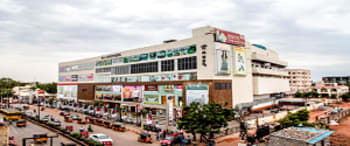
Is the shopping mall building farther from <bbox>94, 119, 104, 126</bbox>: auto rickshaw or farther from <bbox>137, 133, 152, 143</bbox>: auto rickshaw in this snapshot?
<bbox>94, 119, 104, 126</bbox>: auto rickshaw

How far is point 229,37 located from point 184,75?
1585 cm

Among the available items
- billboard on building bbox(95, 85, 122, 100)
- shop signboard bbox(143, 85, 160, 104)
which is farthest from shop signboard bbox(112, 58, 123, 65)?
shop signboard bbox(143, 85, 160, 104)

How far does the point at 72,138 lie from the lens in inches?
1412

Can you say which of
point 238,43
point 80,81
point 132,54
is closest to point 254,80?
point 238,43

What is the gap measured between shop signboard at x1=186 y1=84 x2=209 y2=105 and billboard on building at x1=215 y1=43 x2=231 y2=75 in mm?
5699

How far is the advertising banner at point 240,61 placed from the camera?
61.8 metres

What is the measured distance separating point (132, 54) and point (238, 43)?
34.8m

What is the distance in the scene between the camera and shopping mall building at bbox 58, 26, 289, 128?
5466 cm

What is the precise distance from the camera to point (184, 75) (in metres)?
59.0

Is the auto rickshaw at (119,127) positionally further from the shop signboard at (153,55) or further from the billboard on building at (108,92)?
the billboard on building at (108,92)

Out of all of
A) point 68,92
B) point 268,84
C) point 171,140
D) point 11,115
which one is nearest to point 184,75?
point 171,140

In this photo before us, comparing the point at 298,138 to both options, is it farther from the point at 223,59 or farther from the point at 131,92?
the point at 131,92

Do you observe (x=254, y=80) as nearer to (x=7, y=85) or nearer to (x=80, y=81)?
(x=80, y=81)

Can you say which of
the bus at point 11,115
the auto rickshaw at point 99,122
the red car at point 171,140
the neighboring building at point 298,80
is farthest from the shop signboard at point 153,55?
the neighboring building at point 298,80
